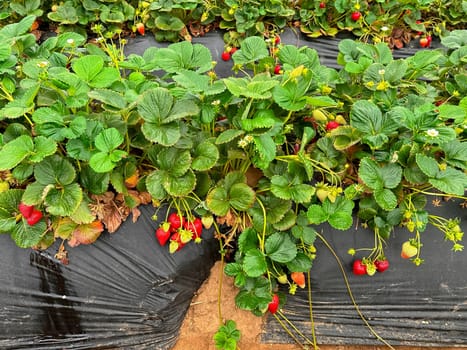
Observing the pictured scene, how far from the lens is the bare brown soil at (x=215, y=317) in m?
1.88

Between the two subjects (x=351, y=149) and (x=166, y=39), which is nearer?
(x=351, y=149)

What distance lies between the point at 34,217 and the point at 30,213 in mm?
23

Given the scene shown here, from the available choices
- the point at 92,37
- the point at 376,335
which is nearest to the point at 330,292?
the point at 376,335

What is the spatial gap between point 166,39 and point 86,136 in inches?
70.0

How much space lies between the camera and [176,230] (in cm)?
167

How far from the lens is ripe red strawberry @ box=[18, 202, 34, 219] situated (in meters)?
1.48

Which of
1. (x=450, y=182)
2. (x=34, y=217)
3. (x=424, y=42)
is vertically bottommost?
(x=34, y=217)

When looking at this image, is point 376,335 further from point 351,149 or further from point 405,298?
point 351,149

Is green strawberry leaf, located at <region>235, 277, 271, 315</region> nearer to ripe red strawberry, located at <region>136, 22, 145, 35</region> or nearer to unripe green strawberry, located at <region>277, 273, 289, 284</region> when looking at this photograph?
unripe green strawberry, located at <region>277, 273, 289, 284</region>

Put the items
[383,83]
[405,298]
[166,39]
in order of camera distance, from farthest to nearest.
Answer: [166,39]
[405,298]
[383,83]

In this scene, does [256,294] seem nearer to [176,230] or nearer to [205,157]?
[176,230]

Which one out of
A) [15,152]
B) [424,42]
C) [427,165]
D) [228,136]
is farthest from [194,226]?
[424,42]

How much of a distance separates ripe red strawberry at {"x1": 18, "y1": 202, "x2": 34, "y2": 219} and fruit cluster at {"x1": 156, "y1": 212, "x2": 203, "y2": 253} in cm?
52

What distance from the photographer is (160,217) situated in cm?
171
